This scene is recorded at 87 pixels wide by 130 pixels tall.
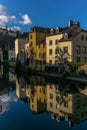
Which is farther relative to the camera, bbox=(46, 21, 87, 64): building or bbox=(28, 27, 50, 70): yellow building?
bbox=(28, 27, 50, 70): yellow building

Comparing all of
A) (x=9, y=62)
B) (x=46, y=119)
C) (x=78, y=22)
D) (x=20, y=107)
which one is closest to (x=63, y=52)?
(x=78, y=22)

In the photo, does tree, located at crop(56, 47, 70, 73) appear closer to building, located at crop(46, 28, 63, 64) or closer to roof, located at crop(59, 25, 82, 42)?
building, located at crop(46, 28, 63, 64)

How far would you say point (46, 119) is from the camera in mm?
20453

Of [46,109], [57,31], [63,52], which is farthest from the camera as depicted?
[57,31]

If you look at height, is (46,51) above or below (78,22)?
below

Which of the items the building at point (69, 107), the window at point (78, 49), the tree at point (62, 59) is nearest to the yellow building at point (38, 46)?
the tree at point (62, 59)

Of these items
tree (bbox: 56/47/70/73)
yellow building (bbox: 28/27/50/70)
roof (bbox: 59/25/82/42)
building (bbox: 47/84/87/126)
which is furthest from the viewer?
yellow building (bbox: 28/27/50/70)

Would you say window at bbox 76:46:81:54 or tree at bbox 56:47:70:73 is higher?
window at bbox 76:46:81:54

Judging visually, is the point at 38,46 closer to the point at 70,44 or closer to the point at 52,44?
the point at 52,44

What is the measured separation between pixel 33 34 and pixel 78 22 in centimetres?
1306

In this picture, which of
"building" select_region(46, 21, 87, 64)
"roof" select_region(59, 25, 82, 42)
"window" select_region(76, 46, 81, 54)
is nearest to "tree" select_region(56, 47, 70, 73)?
"building" select_region(46, 21, 87, 64)

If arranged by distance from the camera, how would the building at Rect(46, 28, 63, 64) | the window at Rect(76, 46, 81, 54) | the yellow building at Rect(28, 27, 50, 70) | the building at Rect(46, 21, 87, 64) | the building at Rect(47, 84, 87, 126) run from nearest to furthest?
A: the building at Rect(47, 84, 87, 126) < the building at Rect(46, 21, 87, 64) < the window at Rect(76, 46, 81, 54) < the building at Rect(46, 28, 63, 64) < the yellow building at Rect(28, 27, 50, 70)

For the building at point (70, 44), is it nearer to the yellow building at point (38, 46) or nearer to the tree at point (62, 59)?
the tree at point (62, 59)

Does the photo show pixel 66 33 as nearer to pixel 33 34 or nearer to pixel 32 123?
pixel 33 34
